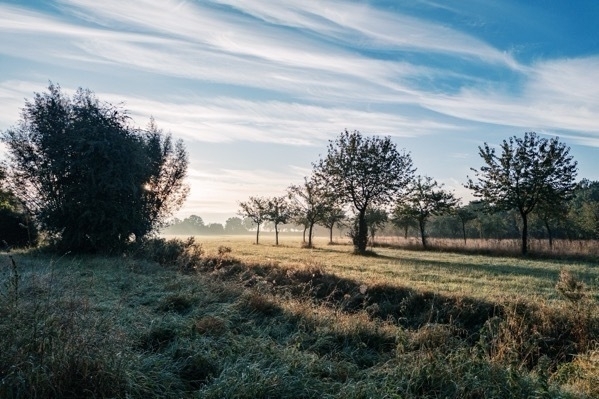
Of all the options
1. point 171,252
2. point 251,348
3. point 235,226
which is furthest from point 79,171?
point 235,226

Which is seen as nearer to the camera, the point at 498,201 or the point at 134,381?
the point at 134,381

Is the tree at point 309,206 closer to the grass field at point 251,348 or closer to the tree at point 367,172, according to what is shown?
the tree at point 367,172

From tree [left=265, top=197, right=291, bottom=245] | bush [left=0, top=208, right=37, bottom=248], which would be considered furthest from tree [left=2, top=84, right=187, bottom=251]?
tree [left=265, top=197, right=291, bottom=245]

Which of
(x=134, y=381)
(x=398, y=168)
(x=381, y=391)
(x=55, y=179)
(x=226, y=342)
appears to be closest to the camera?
(x=134, y=381)

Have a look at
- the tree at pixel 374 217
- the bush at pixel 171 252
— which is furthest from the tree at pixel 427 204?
the bush at pixel 171 252

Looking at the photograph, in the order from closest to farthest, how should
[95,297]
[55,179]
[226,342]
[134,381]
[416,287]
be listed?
[134,381], [226,342], [95,297], [416,287], [55,179]

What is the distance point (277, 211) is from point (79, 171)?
3575cm

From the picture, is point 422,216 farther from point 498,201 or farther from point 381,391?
point 381,391

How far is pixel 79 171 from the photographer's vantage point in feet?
63.8

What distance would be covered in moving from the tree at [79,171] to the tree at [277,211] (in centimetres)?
3254

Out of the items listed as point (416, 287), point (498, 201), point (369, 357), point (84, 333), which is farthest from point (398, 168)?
point (84, 333)

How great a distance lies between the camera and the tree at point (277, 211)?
53.2m

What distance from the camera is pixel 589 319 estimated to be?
896 cm

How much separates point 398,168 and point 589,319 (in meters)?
25.6
